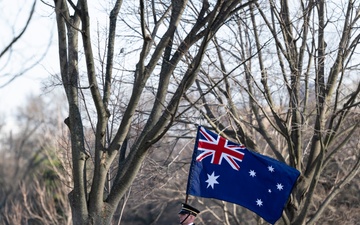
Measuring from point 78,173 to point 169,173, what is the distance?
9272 mm

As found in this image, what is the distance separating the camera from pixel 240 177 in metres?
11.0

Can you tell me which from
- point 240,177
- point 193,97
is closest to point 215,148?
point 240,177

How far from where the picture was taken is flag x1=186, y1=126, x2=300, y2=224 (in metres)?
10.8

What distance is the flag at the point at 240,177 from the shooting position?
425 inches

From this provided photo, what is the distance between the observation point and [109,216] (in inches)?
370

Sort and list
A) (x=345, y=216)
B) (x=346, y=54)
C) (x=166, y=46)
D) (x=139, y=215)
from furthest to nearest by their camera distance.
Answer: (x=139, y=215)
(x=345, y=216)
(x=346, y=54)
(x=166, y=46)

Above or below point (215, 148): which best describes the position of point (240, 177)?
below

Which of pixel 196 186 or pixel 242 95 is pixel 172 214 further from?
pixel 196 186

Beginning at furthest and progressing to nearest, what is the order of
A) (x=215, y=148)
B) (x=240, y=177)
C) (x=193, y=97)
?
1. (x=193, y=97)
2. (x=240, y=177)
3. (x=215, y=148)

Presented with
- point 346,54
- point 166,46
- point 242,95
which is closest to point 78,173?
point 166,46

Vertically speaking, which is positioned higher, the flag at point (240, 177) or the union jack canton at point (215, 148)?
the union jack canton at point (215, 148)

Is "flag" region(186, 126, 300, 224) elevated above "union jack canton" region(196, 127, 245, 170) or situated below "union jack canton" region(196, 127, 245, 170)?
below

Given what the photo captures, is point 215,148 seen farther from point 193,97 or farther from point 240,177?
point 193,97

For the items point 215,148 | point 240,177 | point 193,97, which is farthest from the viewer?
point 193,97
